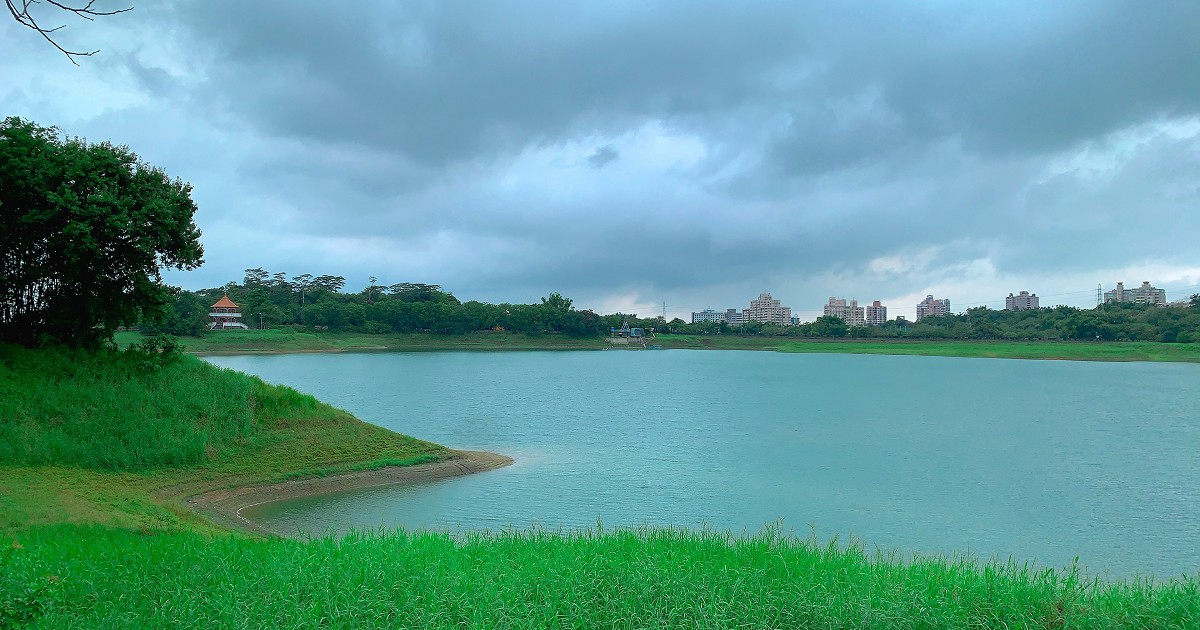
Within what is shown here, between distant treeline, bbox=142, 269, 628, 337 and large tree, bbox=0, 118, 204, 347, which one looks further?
distant treeline, bbox=142, 269, 628, 337

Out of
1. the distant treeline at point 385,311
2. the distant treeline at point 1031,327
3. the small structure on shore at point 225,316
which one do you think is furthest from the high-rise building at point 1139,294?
the small structure on shore at point 225,316

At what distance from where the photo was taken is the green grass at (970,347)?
80.4 m

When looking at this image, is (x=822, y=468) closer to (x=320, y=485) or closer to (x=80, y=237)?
(x=320, y=485)

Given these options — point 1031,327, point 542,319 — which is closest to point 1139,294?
point 1031,327

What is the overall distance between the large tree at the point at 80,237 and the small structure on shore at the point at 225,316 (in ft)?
248

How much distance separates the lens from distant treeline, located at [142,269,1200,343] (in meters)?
87.9

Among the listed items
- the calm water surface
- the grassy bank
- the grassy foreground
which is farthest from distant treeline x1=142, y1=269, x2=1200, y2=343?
the grassy foreground

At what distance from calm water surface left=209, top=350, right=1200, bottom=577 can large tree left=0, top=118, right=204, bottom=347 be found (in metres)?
6.70

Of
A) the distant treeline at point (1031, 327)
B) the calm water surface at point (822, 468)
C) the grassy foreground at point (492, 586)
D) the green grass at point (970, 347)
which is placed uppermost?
the distant treeline at point (1031, 327)

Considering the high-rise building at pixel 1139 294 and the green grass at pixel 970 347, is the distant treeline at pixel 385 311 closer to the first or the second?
the green grass at pixel 970 347

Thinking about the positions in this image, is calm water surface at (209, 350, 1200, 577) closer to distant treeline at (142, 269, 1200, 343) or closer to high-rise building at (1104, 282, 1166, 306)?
distant treeline at (142, 269, 1200, 343)

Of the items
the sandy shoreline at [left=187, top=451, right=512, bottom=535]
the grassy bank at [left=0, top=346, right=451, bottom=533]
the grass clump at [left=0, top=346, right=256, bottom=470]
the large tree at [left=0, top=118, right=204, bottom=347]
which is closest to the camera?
the grassy bank at [left=0, top=346, right=451, bottom=533]

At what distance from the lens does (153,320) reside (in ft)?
57.3

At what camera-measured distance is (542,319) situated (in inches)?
4129
